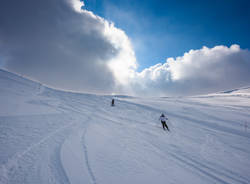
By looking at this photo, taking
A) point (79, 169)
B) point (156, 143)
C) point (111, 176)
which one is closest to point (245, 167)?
point (156, 143)

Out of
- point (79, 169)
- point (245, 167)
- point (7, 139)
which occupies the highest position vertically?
point (7, 139)

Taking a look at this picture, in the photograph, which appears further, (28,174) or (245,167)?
(245,167)

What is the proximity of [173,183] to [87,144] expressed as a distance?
16.4 ft

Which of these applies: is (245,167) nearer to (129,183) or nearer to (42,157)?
(129,183)

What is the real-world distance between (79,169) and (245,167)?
9552 mm

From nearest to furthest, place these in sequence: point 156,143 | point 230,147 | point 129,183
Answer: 1. point 129,183
2. point 156,143
3. point 230,147

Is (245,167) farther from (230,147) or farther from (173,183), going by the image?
(173,183)

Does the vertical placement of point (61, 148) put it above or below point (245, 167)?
above

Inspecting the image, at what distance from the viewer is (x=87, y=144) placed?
698cm

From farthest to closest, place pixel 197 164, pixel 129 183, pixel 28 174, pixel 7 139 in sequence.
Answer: pixel 197 164 < pixel 7 139 < pixel 129 183 < pixel 28 174

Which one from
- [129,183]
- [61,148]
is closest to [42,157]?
[61,148]

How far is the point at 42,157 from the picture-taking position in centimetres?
504

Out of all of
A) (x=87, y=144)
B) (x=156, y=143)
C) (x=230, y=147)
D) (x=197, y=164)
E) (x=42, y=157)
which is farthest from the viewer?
(x=230, y=147)

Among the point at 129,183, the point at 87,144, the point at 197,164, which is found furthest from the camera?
the point at 87,144
